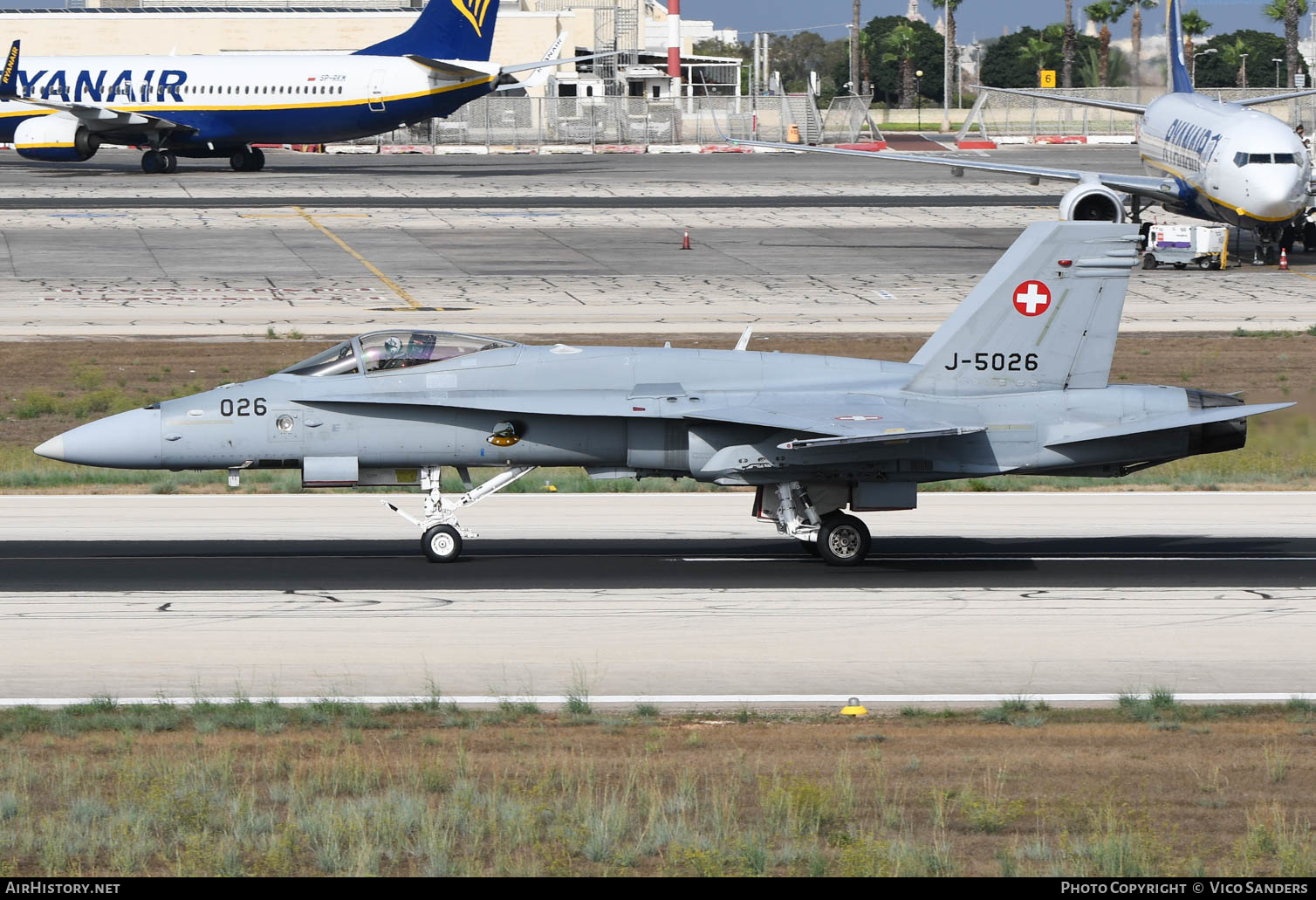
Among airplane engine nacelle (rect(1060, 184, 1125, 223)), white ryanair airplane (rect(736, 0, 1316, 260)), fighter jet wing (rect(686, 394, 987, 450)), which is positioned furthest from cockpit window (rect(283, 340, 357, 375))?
airplane engine nacelle (rect(1060, 184, 1125, 223))

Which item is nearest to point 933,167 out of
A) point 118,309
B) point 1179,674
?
point 118,309

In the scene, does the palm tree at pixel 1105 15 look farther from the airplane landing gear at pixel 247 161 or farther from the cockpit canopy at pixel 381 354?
the cockpit canopy at pixel 381 354

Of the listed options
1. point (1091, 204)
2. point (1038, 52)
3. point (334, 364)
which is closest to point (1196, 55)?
point (1038, 52)

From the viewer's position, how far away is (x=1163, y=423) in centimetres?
1905

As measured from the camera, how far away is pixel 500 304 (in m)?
44.2

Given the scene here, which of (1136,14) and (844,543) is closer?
(844,543)

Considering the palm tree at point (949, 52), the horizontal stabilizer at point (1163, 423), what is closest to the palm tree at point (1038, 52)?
the palm tree at point (949, 52)

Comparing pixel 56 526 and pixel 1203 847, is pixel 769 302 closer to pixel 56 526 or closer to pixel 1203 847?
pixel 56 526

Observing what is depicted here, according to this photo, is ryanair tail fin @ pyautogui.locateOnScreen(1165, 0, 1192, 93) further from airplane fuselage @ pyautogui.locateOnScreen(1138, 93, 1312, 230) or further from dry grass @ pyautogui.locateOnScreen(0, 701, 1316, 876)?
dry grass @ pyautogui.locateOnScreen(0, 701, 1316, 876)

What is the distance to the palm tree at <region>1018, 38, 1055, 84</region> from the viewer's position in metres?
176

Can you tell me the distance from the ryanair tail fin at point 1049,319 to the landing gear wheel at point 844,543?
83.1 inches

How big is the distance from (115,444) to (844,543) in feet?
29.4

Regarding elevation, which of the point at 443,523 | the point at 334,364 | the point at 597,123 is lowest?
the point at 443,523

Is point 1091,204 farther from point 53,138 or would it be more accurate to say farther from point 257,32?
point 257,32
